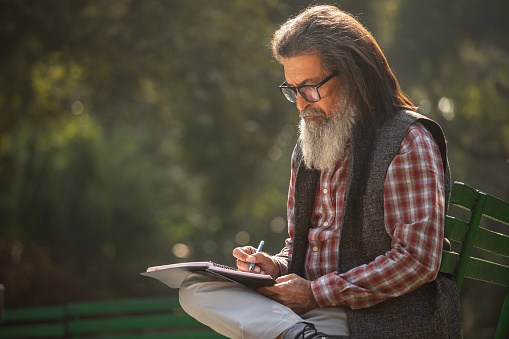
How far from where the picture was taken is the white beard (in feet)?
8.41

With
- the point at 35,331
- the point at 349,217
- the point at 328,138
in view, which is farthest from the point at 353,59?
the point at 35,331

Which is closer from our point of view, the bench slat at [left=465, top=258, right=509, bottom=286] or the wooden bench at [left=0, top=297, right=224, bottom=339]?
the bench slat at [left=465, top=258, right=509, bottom=286]

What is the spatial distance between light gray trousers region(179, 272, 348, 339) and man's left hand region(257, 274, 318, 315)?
3cm

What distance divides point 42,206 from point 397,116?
795cm

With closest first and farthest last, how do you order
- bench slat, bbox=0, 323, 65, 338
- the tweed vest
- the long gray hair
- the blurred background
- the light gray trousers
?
the light gray trousers, the tweed vest, the long gray hair, bench slat, bbox=0, 323, 65, 338, the blurred background

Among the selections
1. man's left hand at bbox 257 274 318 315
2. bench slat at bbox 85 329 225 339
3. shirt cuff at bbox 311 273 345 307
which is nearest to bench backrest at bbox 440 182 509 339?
shirt cuff at bbox 311 273 345 307

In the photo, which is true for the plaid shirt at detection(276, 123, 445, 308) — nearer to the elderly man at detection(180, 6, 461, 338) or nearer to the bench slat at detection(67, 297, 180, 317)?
the elderly man at detection(180, 6, 461, 338)

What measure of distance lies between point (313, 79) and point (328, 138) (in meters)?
0.26

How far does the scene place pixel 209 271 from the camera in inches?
87.0

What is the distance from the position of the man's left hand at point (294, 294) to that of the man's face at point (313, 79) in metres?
0.74

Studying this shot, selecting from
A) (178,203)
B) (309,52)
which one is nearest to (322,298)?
(309,52)

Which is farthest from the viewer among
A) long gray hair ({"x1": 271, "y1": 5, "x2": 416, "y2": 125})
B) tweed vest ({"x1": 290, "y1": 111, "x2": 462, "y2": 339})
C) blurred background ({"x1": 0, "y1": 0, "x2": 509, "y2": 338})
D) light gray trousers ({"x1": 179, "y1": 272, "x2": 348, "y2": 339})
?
blurred background ({"x1": 0, "y1": 0, "x2": 509, "y2": 338})

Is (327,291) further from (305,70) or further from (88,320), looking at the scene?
(88,320)

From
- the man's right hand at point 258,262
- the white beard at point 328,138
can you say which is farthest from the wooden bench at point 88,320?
the white beard at point 328,138
